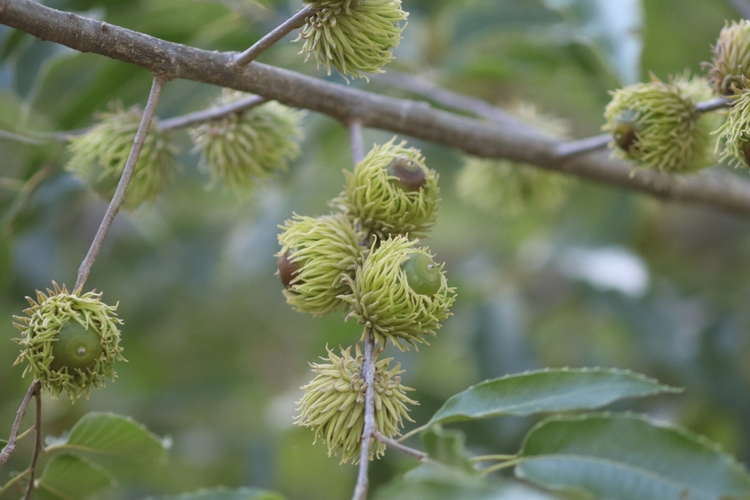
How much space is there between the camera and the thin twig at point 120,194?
967mm

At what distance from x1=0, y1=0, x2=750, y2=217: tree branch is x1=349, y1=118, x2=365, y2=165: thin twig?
0.06 ft

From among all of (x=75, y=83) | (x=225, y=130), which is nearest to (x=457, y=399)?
(x=225, y=130)

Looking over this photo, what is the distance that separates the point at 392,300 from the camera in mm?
1026

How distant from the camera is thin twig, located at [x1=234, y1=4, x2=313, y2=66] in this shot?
102cm

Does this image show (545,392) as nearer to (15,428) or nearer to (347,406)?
(347,406)

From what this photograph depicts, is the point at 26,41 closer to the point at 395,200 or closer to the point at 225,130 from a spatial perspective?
the point at 225,130

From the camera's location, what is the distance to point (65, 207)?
239 cm

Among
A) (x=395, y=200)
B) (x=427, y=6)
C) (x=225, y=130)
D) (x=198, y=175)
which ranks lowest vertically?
(x=395, y=200)

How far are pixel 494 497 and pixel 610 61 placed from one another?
46.6 inches

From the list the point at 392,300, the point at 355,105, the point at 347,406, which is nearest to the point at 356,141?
the point at 355,105

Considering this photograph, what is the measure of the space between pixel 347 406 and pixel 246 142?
65 cm

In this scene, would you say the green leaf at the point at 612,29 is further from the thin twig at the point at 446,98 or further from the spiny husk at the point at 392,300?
→ the spiny husk at the point at 392,300

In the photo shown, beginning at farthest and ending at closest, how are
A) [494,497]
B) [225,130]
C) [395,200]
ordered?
[225,130]
[395,200]
[494,497]

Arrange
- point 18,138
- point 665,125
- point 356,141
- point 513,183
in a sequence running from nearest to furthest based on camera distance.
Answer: point 665,125 < point 356,141 < point 18,138 < point 513,183
